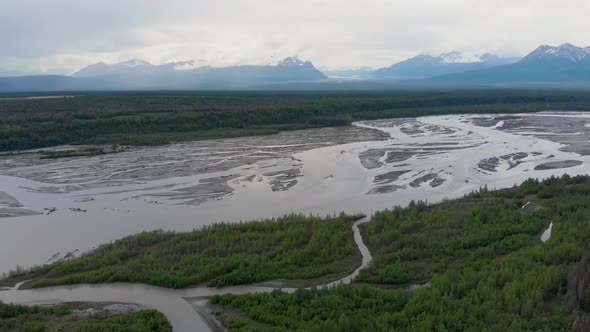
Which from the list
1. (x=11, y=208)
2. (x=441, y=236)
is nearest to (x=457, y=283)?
(x=441, y=236)

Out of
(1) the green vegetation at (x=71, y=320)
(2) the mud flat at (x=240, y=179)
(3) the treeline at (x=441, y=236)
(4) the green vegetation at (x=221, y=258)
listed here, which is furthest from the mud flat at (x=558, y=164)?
(1) the green vegetation at (x=71, y=320)

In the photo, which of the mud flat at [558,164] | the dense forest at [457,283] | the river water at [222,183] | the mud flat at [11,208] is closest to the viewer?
the dense forest at [457,283]

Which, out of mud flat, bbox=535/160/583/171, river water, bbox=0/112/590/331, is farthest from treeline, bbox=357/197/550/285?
mud flat, bbox=535/160/583/171

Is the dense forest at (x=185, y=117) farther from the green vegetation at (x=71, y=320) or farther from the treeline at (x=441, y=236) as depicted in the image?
the green vegetation at (x=71, y=320)

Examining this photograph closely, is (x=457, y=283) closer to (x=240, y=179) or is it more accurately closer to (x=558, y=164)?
(x=240, y=179)

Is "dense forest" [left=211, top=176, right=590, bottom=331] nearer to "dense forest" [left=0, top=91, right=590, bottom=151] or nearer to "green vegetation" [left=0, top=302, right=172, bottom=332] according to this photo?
"green vegetation" [left=0, top=302, right=172, bottom=332]

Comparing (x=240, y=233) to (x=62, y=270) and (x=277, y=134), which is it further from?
(x=277, y=134)
